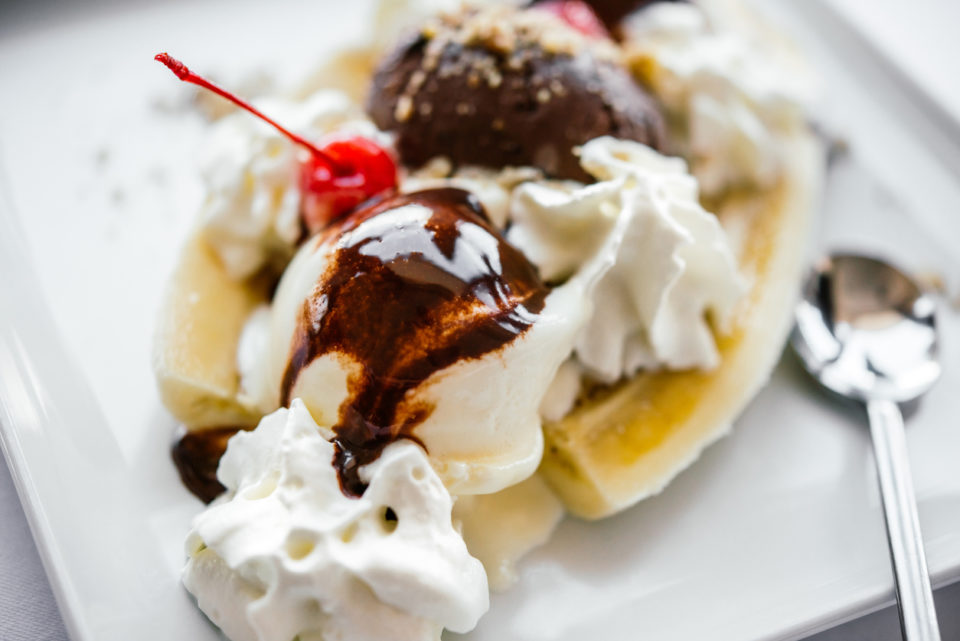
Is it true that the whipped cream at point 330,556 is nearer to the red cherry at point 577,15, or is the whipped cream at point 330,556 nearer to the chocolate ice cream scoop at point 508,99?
the chocolate ice cream scoop at point 508,99

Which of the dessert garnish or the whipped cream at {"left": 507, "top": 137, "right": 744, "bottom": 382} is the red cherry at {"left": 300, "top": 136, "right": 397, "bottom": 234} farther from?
the dessert garnish

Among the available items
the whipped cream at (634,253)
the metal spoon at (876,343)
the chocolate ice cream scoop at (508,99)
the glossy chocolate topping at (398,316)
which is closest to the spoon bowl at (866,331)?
the metal spoon at (876,343)

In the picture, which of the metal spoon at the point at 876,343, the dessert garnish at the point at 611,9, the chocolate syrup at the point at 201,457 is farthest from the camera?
the dessert garnish at the point at 611,9

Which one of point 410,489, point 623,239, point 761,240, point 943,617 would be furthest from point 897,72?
point 410,489

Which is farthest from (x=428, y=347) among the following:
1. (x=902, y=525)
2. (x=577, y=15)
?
(x=577, y=15)

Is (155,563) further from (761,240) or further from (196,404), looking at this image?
(761,240)

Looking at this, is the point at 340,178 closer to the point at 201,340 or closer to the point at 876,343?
the point at 201,340
